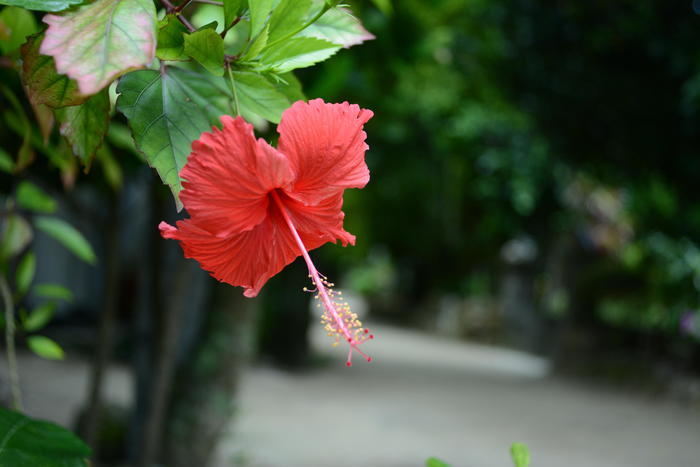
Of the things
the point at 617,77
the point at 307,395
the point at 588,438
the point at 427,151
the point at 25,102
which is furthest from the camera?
the point at 427,151

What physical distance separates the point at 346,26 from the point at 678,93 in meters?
7.14

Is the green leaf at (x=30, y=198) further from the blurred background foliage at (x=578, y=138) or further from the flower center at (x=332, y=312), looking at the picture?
the blurred background foliage at (x=578, y=138)

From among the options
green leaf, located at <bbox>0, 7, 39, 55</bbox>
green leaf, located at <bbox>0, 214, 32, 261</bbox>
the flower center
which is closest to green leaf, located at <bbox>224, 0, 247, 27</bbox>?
the flower center

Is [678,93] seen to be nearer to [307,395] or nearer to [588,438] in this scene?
[588,438]

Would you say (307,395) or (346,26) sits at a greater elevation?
(346,26)

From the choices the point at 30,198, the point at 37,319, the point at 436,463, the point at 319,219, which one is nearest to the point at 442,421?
the point at 37,319

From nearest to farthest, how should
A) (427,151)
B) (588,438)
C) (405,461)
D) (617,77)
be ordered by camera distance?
1. (405,461)
2. (588,438)
3. (617,77)
4. (427,151)

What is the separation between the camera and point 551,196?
8.66 meters

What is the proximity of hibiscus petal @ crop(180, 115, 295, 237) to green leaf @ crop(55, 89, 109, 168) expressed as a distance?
4.1 inches

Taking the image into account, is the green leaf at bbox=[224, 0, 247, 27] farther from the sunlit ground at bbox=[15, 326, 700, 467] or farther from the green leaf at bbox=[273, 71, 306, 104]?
the sunlit ground at bbox=[15, 326, 700, 467]

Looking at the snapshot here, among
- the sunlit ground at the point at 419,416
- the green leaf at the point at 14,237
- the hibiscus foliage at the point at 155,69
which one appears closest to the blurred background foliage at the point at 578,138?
the sunlit ground at the point at 419,416

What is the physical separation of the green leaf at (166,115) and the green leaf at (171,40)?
0.07ft

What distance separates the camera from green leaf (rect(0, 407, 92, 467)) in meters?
0.46

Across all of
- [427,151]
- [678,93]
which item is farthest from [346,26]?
[427,151]
